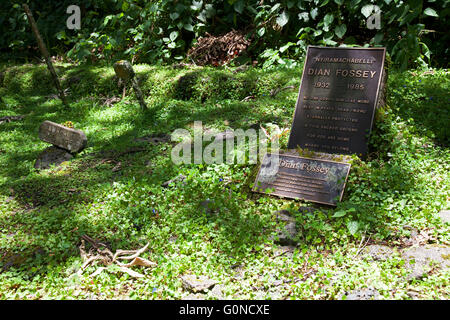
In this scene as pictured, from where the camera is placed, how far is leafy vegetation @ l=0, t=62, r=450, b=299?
2.93 m

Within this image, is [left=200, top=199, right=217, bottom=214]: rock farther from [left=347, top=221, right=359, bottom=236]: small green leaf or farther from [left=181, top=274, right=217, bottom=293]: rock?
[left=347, top=221, right=359, bottom=236]: small green leaf

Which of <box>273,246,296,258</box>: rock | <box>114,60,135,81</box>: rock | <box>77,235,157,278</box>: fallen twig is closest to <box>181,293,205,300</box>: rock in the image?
<box>77,235,157,278</box>: fallen twig

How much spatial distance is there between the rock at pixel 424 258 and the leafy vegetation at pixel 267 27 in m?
4.21

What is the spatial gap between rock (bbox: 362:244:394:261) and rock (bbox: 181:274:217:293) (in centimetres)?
129

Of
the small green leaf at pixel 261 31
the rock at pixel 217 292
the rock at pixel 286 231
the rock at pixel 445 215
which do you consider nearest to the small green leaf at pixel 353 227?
the rock at pixel 286 231

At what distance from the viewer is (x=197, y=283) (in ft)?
9.59

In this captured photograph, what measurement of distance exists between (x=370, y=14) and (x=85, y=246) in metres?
6.21

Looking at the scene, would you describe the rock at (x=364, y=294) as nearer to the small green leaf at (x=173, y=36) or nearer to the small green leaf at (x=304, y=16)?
the small green leaf at (x=304, y=16)

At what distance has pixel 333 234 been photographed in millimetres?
3271

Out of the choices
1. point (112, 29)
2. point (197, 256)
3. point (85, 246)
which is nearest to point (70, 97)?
point (112, 29)

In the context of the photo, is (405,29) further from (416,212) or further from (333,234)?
(333,234)

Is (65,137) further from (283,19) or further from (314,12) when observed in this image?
(314,12)

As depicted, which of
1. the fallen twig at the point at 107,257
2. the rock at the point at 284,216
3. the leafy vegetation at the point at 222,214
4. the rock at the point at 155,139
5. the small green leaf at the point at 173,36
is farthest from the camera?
the small green leaf at the point at 173,36

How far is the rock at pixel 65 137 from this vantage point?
5449 mm
